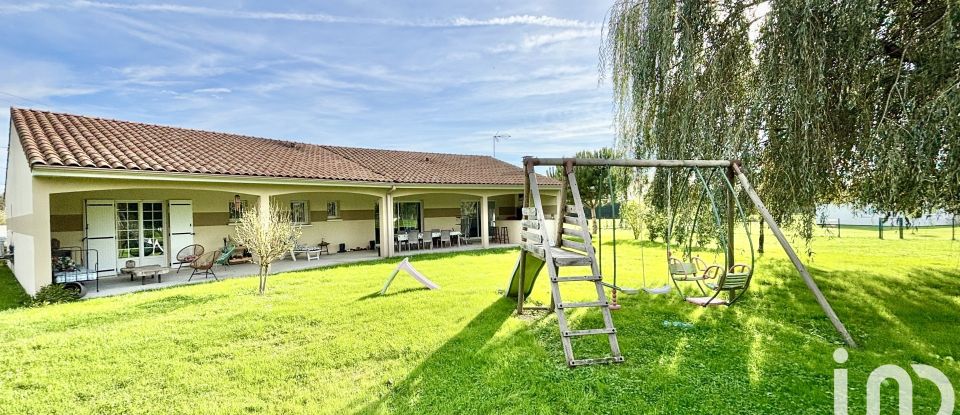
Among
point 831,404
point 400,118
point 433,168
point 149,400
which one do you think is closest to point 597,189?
point 433,168

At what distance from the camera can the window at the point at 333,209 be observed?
554 inches

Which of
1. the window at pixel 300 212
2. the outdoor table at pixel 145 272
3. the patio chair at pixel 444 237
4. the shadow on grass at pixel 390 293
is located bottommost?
the shadow on grass at pixel 390 293

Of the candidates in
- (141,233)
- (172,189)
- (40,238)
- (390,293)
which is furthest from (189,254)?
(390,293)

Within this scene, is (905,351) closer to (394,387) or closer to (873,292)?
(873,292)

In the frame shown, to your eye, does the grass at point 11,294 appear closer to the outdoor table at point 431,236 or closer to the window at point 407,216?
the outdoor table at point 431,236

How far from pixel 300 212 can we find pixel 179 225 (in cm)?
335

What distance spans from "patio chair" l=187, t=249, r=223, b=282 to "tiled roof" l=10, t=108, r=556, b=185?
216 centimetres

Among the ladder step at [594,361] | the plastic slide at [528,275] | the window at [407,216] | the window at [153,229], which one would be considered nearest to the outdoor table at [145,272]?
the window at [153,229]

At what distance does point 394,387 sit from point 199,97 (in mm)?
18716

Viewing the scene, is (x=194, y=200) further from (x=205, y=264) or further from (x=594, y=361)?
(x=594, y=361)

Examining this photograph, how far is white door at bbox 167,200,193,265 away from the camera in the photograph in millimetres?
10688

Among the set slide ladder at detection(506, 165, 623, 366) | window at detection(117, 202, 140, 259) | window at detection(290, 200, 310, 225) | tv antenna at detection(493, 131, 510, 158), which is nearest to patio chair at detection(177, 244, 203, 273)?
window at detection(117, 202, 140, 259)

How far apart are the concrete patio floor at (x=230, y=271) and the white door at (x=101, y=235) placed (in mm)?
434

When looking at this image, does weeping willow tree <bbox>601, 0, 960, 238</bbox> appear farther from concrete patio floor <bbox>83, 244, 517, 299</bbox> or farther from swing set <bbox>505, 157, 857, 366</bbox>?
concrete patio floor <bbox>83, 244, 517, 299</bbox>
